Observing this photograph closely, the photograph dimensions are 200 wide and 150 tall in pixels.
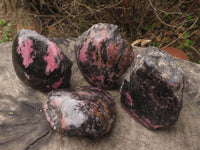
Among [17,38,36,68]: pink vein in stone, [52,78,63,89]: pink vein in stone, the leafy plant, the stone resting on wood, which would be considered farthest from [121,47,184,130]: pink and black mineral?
the leafy plant

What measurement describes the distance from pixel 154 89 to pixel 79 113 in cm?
37

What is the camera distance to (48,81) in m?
1.23

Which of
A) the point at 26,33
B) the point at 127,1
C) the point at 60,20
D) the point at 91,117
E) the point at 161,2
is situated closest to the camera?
the point at 91,117

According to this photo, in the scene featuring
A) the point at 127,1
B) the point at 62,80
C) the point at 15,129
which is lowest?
the point at 15,129

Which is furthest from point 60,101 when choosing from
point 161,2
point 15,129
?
point 161,2

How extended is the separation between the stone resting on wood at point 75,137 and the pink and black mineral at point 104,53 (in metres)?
0.18

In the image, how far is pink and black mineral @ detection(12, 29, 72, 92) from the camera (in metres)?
1.15

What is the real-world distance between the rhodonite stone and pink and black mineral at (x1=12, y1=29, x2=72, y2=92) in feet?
0.49

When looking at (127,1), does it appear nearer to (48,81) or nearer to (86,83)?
(86,83)

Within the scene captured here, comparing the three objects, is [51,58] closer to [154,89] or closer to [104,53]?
[104,53]

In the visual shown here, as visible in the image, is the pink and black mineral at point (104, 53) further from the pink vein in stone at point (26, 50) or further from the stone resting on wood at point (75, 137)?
the pink vein in stone at point (26, 50)

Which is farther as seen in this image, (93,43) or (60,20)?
Answer: (60,20)

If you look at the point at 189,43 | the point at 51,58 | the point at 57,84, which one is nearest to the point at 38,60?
the point at 51,58

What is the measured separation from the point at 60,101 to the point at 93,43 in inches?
15.0
